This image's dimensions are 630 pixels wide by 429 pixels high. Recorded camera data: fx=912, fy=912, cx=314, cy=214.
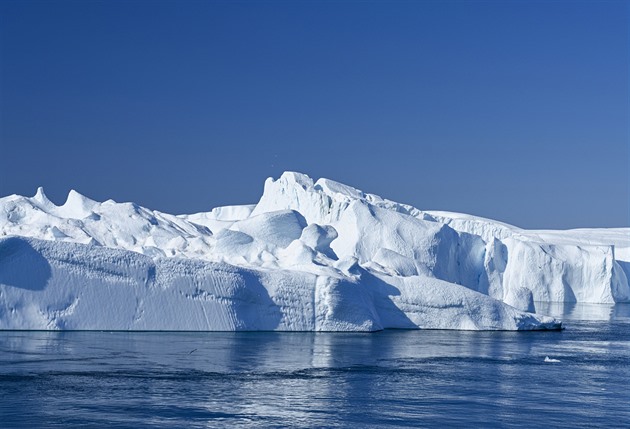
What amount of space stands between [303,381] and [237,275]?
5.96 meters

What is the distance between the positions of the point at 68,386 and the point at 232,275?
7068 mm

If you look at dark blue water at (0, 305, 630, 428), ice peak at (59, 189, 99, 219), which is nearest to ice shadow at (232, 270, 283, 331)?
dark blue water at (0, 305, 630, 428)

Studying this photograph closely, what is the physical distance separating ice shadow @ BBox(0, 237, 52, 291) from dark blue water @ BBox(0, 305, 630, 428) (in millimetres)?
944

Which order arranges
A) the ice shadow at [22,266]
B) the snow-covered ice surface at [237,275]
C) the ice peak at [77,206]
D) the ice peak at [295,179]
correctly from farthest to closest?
1. the ice peak at [295,179]
2. the ice peak at [77,206]
3. the snow-covered ice surface at [237,275]
4. the ice shadow at [22,266]

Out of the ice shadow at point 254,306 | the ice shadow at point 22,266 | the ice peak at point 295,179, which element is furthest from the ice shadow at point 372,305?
the ice peak at point 295,179

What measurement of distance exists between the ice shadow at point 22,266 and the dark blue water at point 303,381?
3.10 feet

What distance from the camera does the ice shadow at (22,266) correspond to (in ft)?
54.6

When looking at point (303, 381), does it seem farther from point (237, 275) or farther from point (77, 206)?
point (77, 206)

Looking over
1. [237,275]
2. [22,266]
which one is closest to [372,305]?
[237,275]

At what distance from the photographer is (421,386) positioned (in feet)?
41.2

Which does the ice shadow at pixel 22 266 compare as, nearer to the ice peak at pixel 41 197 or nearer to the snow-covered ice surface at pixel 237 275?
the snow-covered ice surface at pixel 237 275

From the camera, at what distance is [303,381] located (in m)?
12.6

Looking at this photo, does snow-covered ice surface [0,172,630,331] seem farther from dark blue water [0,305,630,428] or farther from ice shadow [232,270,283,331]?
dark blue water [0,305,630,428]

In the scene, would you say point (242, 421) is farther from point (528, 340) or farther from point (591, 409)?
point (528, 340)
